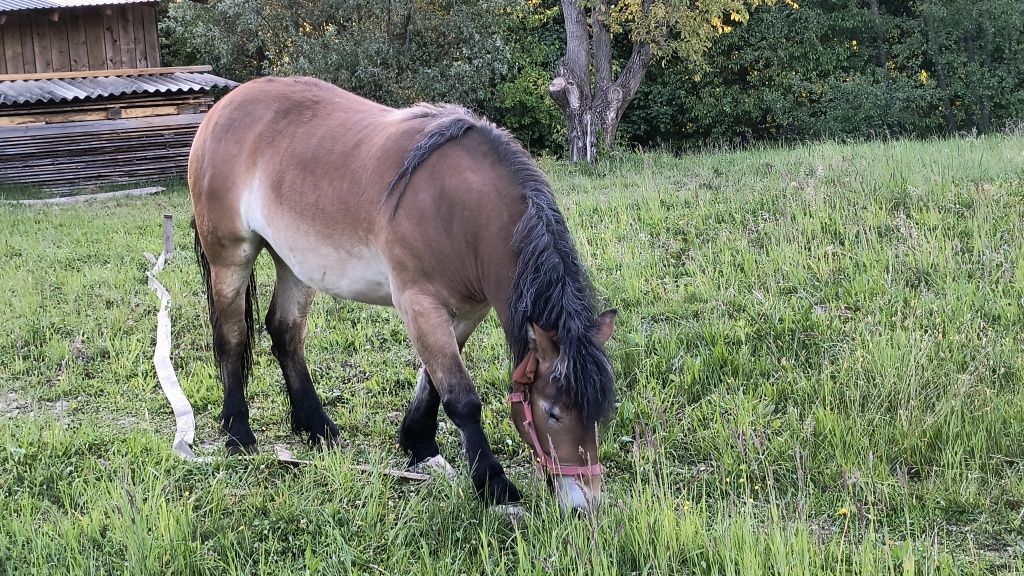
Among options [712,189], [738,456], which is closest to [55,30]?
[712,189]

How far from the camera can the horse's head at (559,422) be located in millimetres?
2902

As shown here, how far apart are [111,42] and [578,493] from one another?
17.2 metres

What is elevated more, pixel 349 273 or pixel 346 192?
pixel 346 192

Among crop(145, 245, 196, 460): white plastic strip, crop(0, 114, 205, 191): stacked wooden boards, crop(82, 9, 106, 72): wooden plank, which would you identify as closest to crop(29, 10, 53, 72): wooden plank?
crop(82, 9, 106, 72): wooden plank

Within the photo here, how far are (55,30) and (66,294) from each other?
11940 mm

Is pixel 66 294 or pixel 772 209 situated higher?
pixel 772 209

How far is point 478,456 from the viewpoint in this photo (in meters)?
3.31

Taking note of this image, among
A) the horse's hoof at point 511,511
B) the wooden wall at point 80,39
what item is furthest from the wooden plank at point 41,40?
the horse's hoof at point 511,511

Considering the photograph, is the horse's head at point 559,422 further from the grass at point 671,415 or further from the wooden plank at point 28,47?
the wooden plank at point 28,47

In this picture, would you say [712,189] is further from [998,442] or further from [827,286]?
[998,442]

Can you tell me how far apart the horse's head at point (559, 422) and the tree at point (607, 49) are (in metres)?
12.2

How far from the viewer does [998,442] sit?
3.52 m

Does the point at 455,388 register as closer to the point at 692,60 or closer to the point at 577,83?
the point at 577,83

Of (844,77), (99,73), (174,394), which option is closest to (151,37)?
(99,73)
